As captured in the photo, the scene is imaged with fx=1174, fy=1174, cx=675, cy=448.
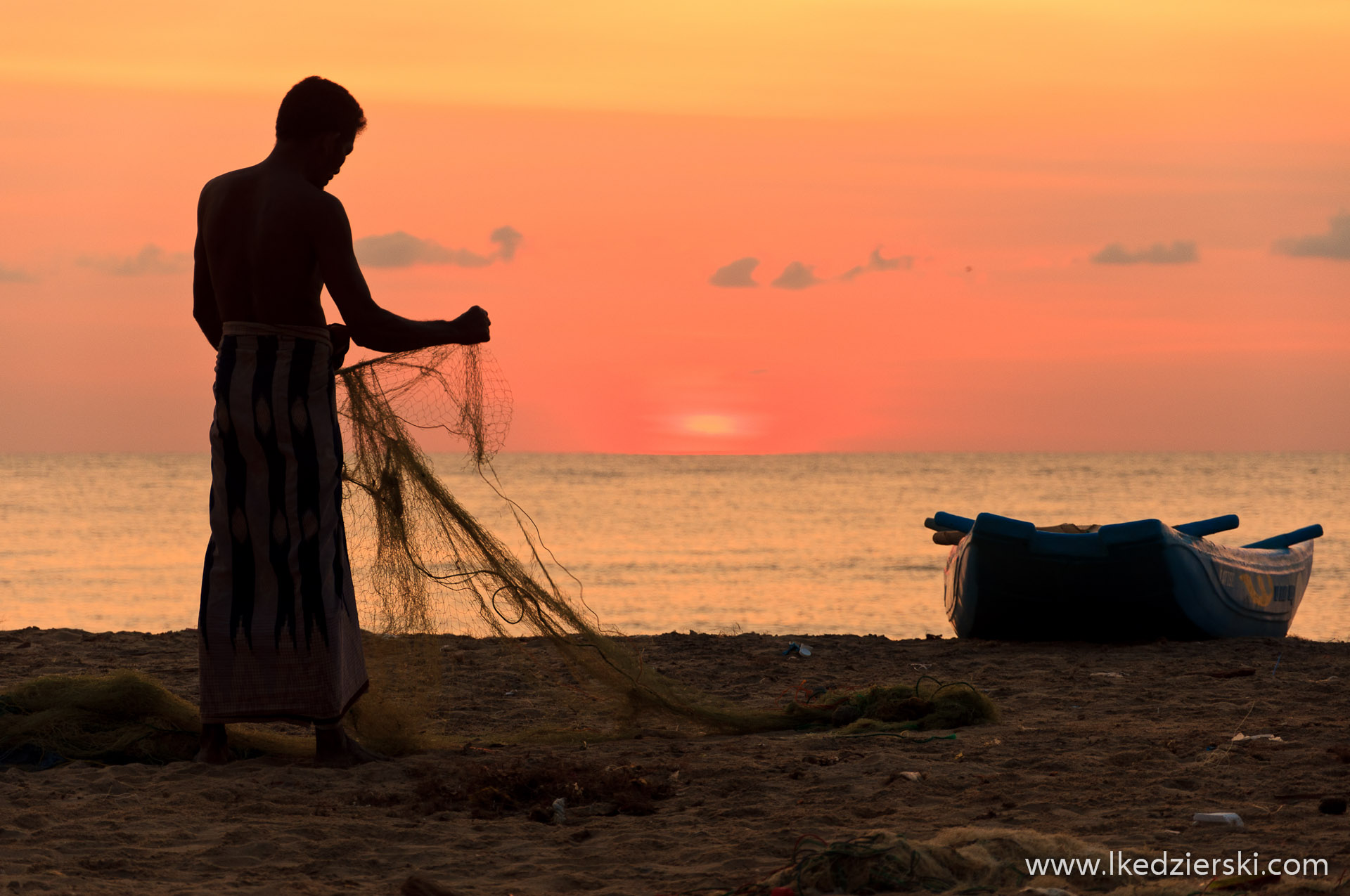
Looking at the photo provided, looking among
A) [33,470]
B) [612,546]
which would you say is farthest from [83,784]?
[33,470]

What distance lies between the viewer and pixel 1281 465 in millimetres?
96688

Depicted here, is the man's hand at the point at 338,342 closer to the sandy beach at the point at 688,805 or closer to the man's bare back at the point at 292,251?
the man's bare back at the point at 292,251

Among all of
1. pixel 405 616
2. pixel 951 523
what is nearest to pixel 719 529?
pixel 951 523

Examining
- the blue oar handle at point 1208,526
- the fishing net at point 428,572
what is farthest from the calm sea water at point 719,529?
the blue oar handle at point 1208,526

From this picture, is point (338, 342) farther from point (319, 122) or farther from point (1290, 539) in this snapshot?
point (1290, 539)

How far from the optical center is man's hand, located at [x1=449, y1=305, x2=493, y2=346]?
4668 millimetres

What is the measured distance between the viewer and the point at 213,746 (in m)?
4.68

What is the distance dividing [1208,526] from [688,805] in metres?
6.77

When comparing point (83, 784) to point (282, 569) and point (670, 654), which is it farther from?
point (670, 654)

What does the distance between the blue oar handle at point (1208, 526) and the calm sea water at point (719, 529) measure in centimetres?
574

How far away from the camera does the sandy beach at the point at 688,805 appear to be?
3375 millimetres

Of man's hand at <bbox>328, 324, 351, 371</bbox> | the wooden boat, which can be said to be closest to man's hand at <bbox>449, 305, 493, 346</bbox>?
man's hand at <bbox>328, 324, 351, 371</bbox>

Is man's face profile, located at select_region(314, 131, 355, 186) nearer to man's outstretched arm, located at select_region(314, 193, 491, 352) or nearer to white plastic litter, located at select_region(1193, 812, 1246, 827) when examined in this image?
man's outstretched arm, located at select_region(314, 193, 491, 352)

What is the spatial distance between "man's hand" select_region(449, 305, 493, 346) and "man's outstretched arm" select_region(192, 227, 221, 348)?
98 cm
